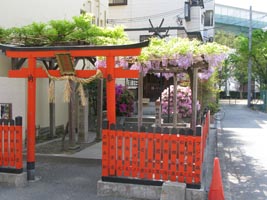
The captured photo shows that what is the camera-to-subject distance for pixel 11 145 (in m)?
7.32

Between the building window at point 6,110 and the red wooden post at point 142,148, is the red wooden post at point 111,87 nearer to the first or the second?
the red wooden post at point 142,148

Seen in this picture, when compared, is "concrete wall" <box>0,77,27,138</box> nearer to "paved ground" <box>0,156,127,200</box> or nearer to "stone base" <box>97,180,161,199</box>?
"paved ground" <box>0,156,127,200</box>

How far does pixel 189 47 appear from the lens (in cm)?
886

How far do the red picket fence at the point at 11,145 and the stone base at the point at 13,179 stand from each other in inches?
3.4

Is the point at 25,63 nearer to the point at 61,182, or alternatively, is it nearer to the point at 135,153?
the point at 61,182

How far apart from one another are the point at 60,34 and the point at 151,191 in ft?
19.7

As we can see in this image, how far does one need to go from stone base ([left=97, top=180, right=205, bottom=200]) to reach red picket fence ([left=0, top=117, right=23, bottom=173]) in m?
1.75

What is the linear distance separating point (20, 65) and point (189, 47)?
548 cm

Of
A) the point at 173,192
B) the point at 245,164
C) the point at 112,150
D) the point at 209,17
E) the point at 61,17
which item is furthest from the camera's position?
the point at 209,17

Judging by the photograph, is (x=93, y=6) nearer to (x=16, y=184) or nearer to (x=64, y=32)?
(x=64, y=32)

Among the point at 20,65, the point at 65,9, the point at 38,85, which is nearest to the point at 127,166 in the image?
the point at 20,65

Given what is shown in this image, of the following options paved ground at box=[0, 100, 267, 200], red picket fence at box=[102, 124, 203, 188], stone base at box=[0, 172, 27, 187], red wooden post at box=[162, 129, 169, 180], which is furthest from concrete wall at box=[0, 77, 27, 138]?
red wooden post at box=[162, 129, 169, 180]

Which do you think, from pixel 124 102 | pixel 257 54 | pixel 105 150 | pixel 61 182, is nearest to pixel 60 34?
pixel 61 182

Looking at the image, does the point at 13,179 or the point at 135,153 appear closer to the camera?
the point at 135,153
